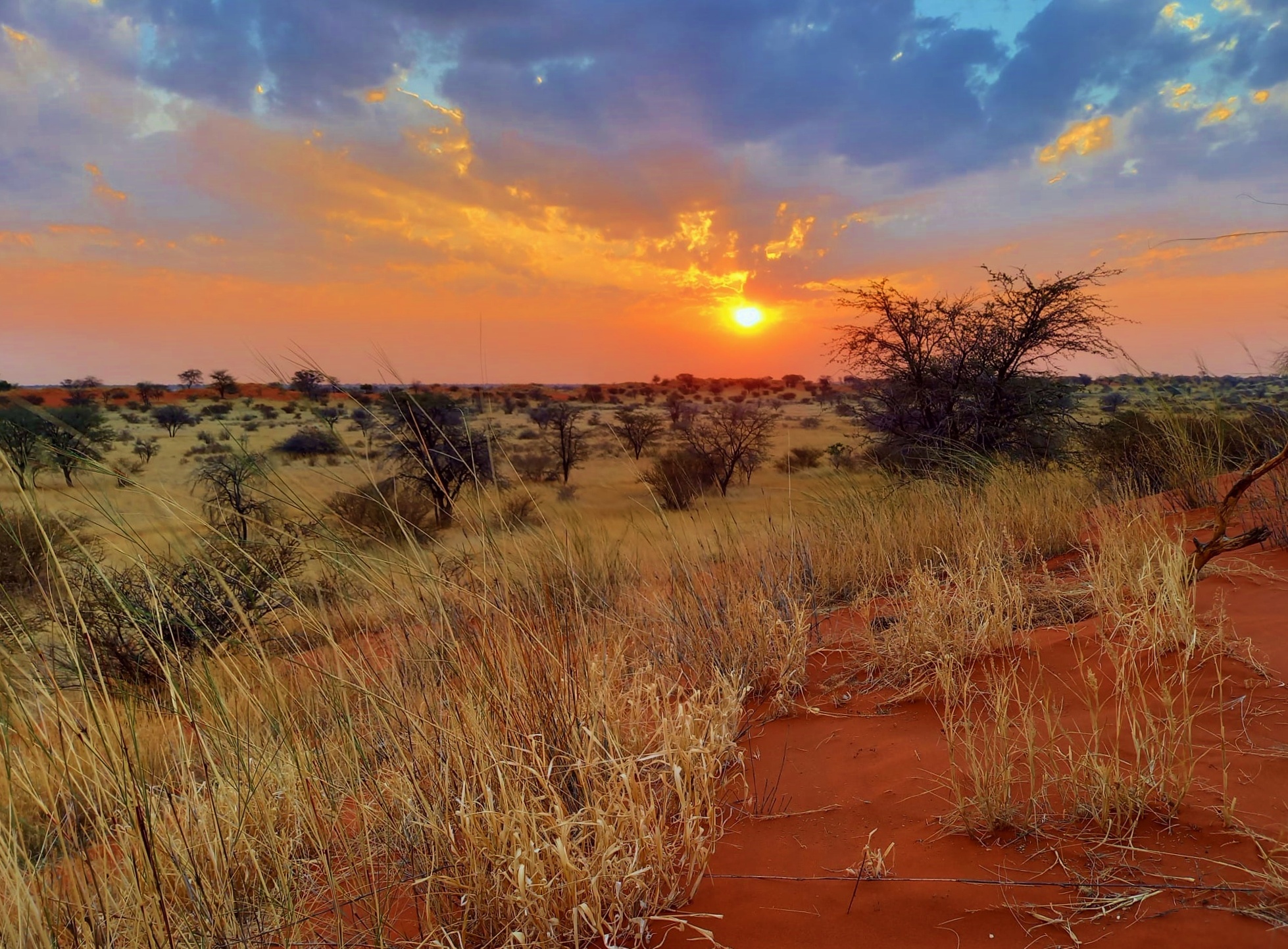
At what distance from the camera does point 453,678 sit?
2.42 metres

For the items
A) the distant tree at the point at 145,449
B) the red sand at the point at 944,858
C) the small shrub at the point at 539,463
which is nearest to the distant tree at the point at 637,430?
the small shrub at the point at 539,463

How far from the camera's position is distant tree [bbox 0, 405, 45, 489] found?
1561 mm

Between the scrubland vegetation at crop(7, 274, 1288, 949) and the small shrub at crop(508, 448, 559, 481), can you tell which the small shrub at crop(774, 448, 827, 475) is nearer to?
the small shrub at crop(508, 448, 559, 481)

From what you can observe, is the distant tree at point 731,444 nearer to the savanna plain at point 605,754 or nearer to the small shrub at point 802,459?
the small shrub at point 802,459

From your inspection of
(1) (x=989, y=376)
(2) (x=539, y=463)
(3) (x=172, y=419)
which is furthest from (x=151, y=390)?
(1) (x=989, y=376)

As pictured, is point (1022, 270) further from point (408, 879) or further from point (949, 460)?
point (408, 879)

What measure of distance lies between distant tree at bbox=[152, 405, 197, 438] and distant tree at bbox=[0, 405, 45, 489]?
31.1 metres

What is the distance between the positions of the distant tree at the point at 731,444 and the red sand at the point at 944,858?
43.5 ft

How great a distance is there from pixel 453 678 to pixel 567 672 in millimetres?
467

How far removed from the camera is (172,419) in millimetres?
29953

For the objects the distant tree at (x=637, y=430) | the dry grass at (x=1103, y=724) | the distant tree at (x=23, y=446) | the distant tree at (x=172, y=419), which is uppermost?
the distant tree at (x=172, y=419)

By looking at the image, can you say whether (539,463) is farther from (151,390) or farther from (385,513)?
(151,390)

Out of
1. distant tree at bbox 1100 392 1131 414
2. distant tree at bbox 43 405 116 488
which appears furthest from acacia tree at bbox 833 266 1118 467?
distant tree at bbox 43 405 116 488

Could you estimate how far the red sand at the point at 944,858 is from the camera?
1.59 metres
